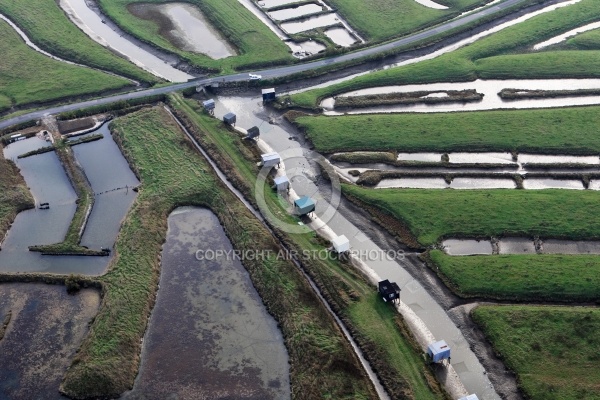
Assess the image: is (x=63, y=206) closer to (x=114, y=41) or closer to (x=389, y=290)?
(x=389, y=290)

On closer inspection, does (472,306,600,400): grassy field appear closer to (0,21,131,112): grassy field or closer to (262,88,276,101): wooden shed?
(262,88,276,101): wooden shed

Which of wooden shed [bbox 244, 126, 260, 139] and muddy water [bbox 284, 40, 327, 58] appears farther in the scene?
muddy water [bbox 284, 40, 327, 58]

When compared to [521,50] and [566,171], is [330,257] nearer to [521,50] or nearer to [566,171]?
[566,171]

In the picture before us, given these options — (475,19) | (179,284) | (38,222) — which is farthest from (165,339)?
(475,19)

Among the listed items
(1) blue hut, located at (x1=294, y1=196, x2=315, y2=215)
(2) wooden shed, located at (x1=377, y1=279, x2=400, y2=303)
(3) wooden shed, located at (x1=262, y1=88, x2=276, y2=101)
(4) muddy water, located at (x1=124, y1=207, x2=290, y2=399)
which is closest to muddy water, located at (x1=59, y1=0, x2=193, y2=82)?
(3) wooden shed, located at (x1=262, y1=88, x2=276, y2=101)

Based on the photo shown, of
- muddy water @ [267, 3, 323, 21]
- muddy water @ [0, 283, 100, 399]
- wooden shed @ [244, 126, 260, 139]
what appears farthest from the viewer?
muddy water @ [267, 3, 323, 21]

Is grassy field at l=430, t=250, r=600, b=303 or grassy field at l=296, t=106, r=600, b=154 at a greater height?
grassy field at l=296, t=106, r=600, b=154

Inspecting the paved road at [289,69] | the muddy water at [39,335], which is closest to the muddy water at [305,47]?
the paved road at [289,69]
